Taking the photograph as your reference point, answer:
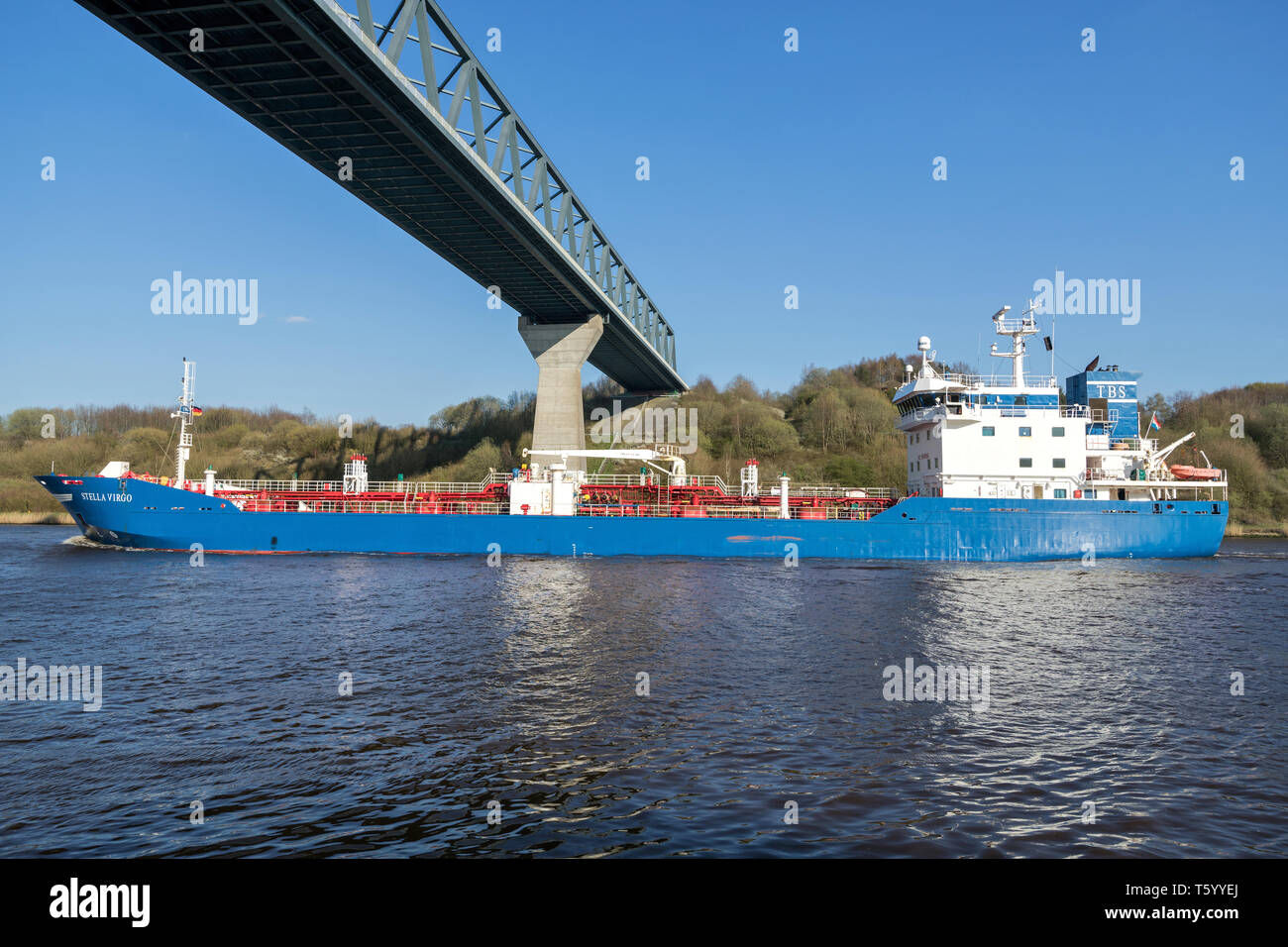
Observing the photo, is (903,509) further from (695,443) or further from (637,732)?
(695,443)

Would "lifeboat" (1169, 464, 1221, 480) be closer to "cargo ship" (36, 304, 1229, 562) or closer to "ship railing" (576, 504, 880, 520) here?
"cargo ship" (36, 304, 1229, 562)

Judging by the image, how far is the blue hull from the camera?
114ft

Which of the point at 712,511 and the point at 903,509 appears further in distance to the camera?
the point at 712,511

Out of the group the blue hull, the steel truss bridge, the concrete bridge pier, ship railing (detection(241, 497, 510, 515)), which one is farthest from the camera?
the concrete bridge pier

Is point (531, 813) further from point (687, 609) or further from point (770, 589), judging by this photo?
point (770, 589)

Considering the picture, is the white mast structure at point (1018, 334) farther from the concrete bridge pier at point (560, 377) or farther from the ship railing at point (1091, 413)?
the concrete bridge pier at point (560, 377)

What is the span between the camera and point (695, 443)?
75500 mm

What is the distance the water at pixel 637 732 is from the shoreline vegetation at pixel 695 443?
46680 mm

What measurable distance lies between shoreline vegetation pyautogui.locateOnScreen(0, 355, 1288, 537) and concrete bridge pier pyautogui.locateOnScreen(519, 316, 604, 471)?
14.7m

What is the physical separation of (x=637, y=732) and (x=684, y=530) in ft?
87.8

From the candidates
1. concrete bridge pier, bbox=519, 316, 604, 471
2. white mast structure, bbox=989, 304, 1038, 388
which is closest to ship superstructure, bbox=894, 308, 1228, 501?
white mast structure, bbox=989, 304, 1038, 388

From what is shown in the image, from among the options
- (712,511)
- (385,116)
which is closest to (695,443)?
(712,511)

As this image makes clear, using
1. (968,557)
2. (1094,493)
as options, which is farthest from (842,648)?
(1094,493)

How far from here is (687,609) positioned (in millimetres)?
20578
